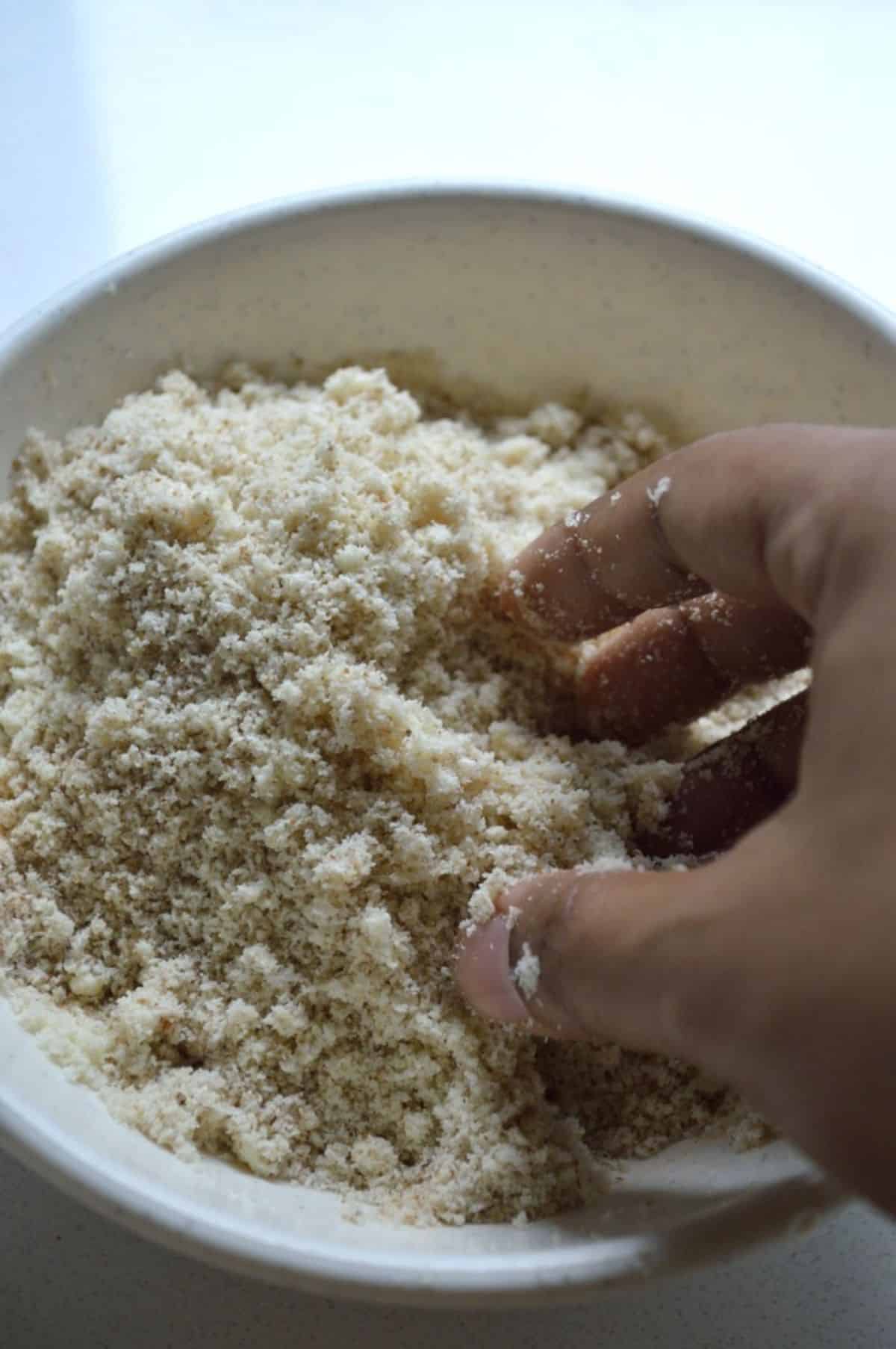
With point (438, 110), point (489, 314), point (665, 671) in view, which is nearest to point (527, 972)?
point (665, 671)

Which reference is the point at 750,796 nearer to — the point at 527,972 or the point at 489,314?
the point at 527,972

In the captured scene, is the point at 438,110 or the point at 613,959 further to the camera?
the point at 438,110

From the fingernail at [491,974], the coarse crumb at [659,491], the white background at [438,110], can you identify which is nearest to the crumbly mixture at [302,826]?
the fingernail at [491,974]

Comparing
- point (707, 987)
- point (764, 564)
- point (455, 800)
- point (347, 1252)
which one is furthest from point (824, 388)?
point (347, 1252)

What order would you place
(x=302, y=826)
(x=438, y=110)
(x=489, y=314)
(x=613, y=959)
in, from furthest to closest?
1. (x=438, y=110)
2. (x=489, y=314)
3. (x=302, y=826)
4. (x=613, y=959)

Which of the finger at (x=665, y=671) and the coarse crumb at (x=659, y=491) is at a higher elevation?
the coarse crumb at (x=659, y=491)

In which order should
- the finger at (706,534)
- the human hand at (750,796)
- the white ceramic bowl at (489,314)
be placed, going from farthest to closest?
the white ceramic bowl at (489,314) < the finger at (706,534) < the human hand at (750,796)

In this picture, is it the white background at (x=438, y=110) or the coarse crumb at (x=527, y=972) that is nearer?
the coarse crumb at (x=527, y=972)

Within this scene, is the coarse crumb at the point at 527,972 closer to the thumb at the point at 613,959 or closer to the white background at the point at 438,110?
the thumb at the point at 613,959
